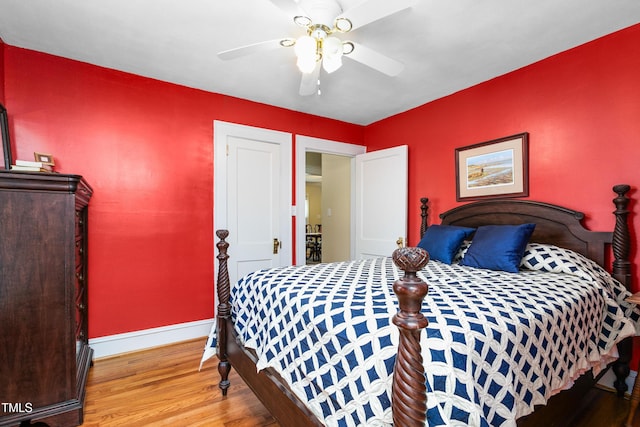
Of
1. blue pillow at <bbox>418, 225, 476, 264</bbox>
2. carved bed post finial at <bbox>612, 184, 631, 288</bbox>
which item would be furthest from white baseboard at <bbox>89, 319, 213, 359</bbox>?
carved bed post finial at <bbox>612, 184, 631, 288</bbox>

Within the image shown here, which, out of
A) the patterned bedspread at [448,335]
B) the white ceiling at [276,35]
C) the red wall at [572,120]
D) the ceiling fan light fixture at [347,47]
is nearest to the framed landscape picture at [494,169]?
the red wall at [572,120]

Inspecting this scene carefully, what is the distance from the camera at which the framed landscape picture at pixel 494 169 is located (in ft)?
8.77

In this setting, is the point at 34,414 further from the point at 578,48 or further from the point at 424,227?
the point at 578,48

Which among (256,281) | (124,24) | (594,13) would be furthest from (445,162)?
(124,24)

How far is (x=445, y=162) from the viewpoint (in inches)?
130

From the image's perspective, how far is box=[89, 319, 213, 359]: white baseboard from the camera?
8.62 feet

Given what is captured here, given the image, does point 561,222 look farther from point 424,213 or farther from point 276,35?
point 276,35

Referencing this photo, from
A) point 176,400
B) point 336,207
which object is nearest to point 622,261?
point 176,400

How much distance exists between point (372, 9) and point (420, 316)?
1452mm

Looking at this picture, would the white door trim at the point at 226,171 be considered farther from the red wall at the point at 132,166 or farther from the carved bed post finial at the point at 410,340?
the carved bed post finial at the point at 410,340

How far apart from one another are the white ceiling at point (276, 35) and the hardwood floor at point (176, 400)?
242 cm

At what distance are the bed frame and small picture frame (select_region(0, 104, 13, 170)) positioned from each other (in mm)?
1601

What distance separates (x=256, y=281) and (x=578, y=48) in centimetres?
288

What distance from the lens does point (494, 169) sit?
2863mm
